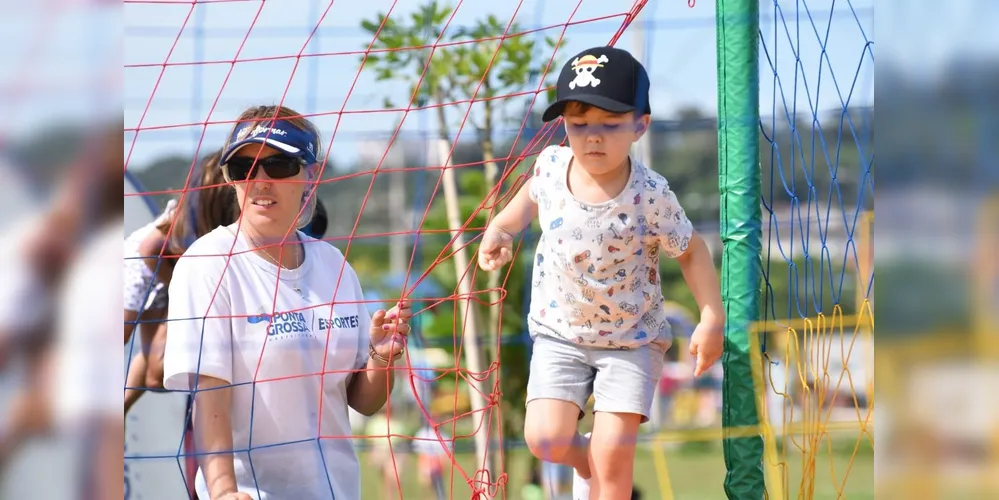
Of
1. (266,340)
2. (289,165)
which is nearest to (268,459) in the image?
(266,340)

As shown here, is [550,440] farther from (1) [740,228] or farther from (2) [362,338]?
(1) [740,228]

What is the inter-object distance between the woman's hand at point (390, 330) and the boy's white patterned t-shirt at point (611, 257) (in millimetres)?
336

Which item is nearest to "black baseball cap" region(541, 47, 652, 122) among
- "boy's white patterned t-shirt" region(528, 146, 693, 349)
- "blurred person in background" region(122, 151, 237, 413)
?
"boy's white patterned t-shirt" region(528, 146, 693, 349)

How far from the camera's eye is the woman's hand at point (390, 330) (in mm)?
2521

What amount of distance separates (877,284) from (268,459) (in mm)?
1661

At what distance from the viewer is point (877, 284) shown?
1.14m

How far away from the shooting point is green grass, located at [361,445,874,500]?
28.7 ft

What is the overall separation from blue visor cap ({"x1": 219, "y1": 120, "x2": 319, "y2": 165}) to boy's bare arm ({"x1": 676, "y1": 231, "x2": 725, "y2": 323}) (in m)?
0.90

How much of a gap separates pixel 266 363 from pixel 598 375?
29.5 inches

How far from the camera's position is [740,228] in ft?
8.60

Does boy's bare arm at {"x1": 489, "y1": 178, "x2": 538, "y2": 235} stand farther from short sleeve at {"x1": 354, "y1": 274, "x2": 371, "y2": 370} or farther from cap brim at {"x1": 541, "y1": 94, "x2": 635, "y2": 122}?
short sleeve at {"x1": 354, "y1": 274, "x2": 371, "y2": 370}

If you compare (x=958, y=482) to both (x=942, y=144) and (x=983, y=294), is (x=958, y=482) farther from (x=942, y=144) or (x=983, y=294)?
(x=942, y=144)

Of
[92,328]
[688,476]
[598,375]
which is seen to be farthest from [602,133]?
[688,476]

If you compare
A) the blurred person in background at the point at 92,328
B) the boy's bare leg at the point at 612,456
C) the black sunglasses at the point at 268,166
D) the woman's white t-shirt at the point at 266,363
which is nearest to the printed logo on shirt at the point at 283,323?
the woman's white t-shirt at the point at 266,363
